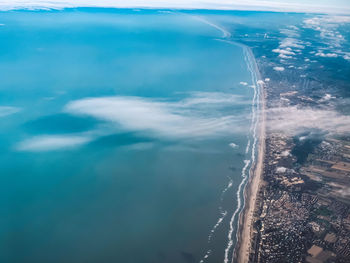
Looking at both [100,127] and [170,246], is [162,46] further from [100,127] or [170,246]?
[170,246]

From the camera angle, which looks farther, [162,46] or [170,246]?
[162,46]

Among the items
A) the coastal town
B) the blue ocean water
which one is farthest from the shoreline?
the blue ocean water

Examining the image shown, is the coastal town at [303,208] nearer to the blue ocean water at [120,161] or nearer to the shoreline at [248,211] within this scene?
the shoreline at [248,211]

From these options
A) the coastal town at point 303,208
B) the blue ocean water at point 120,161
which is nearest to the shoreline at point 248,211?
the coastal town at point 303,208

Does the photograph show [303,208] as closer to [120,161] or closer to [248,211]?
[248,211]

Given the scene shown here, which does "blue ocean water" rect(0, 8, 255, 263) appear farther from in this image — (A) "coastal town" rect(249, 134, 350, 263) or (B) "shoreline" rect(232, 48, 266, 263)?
(A) "coastal town" rect(249, 134, 350, 263)

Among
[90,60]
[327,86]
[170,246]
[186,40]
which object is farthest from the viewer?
[186,40]

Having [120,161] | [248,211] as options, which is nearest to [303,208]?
[248,211]

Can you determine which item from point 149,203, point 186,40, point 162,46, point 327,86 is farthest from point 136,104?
point 186,40
